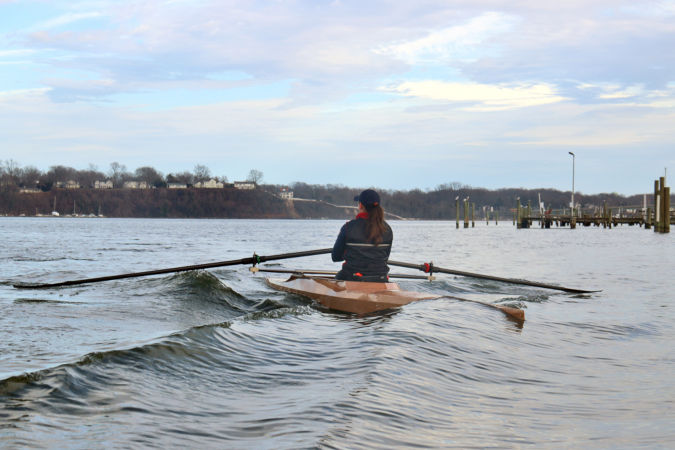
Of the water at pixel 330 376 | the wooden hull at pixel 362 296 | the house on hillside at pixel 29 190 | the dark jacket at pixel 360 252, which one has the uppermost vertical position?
the house on hillside at pixel 29 190

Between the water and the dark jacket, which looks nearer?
the water

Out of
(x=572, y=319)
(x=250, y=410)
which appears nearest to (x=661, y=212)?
(x=572, y=319)

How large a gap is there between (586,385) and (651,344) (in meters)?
3.15

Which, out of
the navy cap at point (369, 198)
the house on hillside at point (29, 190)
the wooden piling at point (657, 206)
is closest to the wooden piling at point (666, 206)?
the wooden piling at point (657, 206)

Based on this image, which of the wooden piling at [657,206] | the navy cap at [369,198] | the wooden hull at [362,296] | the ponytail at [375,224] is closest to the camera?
the navy cap at [369,198]

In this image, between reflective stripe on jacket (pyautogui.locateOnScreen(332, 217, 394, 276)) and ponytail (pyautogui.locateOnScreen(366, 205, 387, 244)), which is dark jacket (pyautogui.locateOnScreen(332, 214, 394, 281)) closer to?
reflective stripe on jacket (pyautogui.locateOnScreen(332, 217, 394, 276))

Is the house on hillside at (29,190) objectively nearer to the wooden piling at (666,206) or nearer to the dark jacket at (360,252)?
the wooden piling at (666,206)

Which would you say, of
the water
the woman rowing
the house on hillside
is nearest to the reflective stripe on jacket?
the woman rowing

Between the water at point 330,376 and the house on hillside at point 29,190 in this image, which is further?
the house on hillside at point 29,190

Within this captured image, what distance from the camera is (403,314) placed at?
994 cm

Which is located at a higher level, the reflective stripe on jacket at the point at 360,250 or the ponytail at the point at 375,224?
the ponytail at the point at 375,224

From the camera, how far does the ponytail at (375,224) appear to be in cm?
997

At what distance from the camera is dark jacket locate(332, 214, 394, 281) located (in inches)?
402

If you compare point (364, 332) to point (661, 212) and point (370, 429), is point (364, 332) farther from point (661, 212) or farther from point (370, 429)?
point (661, 212)
